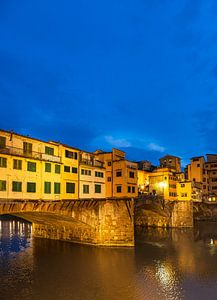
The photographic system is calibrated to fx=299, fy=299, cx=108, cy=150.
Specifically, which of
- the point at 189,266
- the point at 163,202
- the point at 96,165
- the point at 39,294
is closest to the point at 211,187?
the point at 163,202

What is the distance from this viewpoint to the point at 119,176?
65312mm

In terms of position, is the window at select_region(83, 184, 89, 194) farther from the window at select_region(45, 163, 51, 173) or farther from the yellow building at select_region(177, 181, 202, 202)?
the yellow building at select_region(177, 181, 202, 202)

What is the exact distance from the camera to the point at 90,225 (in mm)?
46250

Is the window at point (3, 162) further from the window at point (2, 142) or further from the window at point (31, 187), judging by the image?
the window at point (31, 187)

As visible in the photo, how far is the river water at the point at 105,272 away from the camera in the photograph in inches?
1013

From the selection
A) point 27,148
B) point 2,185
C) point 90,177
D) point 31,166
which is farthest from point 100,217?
point 2,185

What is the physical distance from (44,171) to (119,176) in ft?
75.7

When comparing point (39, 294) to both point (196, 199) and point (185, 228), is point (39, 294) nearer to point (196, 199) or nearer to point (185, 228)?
point (185, 228)

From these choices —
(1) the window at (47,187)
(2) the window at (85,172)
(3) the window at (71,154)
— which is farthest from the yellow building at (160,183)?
(1) the window at (47,187)

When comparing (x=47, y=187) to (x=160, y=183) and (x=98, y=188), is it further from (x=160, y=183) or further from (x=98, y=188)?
(x=160, y=183)

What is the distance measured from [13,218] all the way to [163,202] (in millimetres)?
64752

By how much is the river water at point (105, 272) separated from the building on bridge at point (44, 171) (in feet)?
28.3

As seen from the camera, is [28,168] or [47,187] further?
[47,187]

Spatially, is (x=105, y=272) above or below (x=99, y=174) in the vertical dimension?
below
